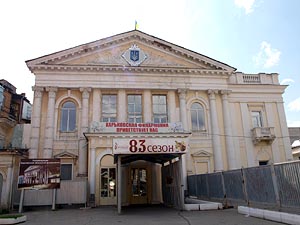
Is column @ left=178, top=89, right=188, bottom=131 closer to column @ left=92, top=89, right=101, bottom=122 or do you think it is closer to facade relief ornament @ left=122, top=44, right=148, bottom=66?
facade relief ornament @ left=122, top=44, right=148, bottom=66

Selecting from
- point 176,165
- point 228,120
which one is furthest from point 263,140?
point 176,165

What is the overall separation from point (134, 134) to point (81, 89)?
8.64 m

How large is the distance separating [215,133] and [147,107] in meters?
6.53

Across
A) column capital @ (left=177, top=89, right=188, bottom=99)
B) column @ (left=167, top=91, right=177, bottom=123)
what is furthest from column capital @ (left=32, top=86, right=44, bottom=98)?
column capital @ (left=177, top=89, right=188, bottom=99)

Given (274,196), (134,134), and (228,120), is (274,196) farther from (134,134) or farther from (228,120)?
(228,120)

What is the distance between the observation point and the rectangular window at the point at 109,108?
23688mm

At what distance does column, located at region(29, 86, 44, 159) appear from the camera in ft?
71.3

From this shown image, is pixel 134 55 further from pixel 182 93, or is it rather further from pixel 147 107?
pixel 182 93

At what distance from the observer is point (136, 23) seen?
26.6 m

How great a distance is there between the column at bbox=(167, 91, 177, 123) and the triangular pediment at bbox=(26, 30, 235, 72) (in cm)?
268

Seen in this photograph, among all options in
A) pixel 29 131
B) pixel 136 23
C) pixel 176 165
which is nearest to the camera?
pixel 176 165

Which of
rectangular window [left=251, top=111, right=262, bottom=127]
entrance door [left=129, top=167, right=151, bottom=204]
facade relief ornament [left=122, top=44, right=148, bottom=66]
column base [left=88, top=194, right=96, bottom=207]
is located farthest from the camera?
rectangular window [left=251, top=111, right=262, bottom=127]

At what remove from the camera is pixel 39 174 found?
16.5m

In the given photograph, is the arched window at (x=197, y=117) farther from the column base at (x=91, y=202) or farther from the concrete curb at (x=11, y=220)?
the concrete curb at (x=11, y=220)
